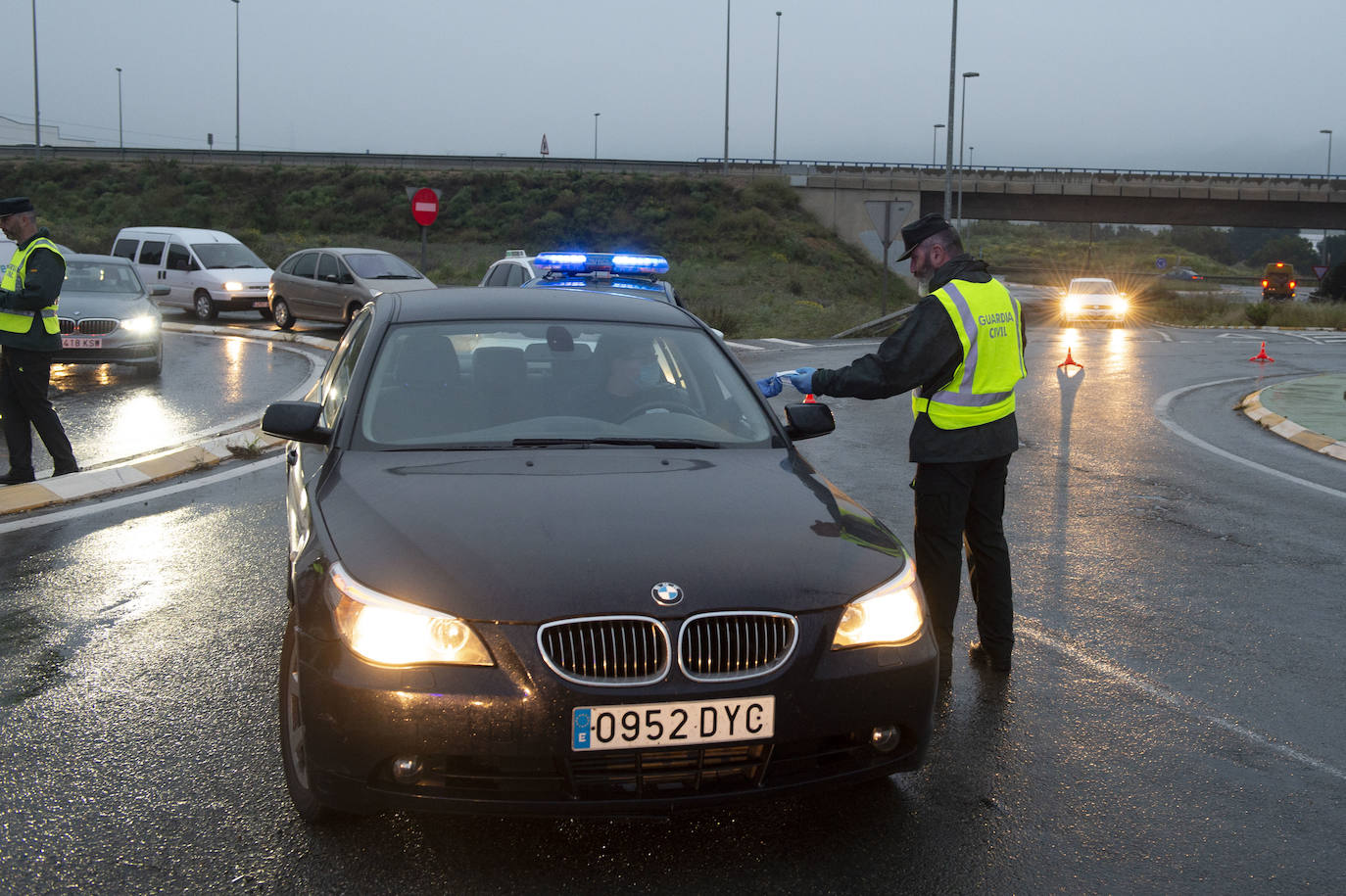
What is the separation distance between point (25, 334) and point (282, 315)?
1696 cm

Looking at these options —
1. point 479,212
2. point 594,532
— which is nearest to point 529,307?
point 594,532

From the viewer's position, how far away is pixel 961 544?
5164mm

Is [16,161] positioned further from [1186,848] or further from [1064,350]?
[1186,848]

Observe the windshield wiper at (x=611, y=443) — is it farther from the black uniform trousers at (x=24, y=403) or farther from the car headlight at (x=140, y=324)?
the car headlight at (x=140, y=324)

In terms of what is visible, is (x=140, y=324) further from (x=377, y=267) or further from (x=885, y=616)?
(x=885, y=616)

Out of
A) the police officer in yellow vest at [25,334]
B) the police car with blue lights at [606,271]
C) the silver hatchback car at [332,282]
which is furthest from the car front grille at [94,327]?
the silver hatchback car at [332,282]

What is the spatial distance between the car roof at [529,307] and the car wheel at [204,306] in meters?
22.8

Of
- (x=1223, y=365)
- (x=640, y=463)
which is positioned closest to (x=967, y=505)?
(x=640, y=463)

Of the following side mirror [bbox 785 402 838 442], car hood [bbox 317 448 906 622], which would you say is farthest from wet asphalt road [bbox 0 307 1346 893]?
side mirror [bbox 785 402 838 442]

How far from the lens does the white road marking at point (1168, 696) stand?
4328 millimetres

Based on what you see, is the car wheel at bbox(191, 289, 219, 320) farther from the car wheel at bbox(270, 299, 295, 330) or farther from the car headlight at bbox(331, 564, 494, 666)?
the car headlight at bbox(331, 564, 494, 666)

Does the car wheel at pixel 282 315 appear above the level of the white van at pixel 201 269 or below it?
below

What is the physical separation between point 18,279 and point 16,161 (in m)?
75.5

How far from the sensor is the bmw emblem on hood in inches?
129
